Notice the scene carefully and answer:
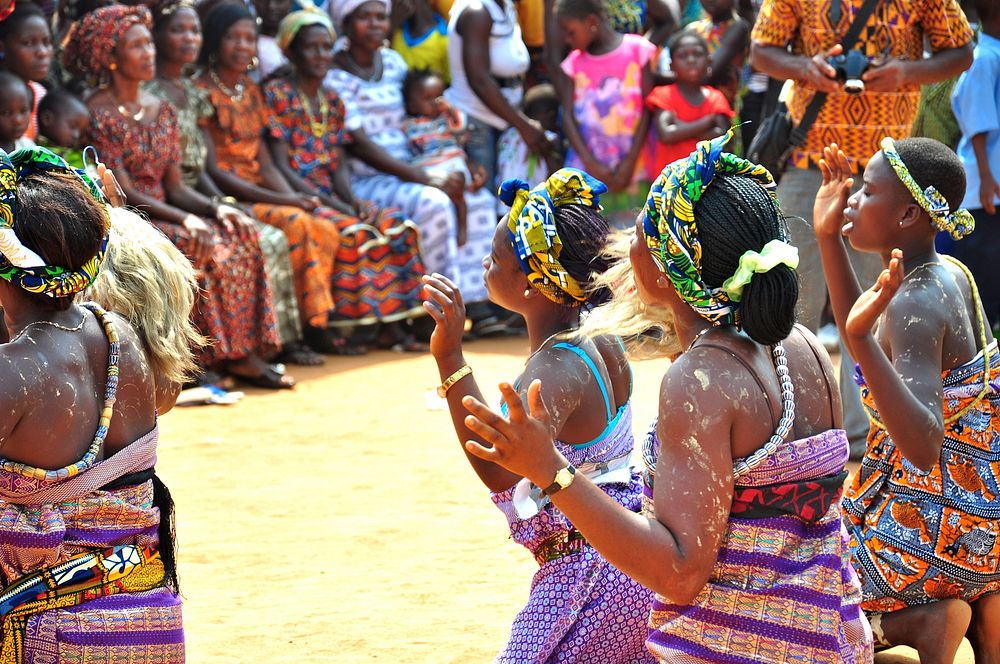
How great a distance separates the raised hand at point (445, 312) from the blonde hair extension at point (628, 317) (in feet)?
1.03

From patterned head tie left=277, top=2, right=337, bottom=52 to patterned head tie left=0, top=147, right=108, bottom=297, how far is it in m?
6.76

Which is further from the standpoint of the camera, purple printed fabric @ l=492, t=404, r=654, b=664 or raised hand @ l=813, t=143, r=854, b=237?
raised hand @ l=813, t=143, r=854, b=237

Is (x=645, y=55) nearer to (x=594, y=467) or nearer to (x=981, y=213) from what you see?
(x=981, y=213)

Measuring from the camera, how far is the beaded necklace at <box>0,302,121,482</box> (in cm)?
293

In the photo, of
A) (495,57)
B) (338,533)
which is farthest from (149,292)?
(495,57)

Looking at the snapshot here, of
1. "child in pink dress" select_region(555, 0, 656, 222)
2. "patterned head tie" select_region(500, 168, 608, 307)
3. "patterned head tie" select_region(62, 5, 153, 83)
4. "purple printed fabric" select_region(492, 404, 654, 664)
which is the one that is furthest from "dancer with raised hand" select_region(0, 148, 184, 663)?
"child in pink dress" select_region(555, 0, 656, 222)

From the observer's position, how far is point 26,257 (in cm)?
289

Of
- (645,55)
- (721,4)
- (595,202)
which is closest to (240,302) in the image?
(645,55)

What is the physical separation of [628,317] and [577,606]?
2.52 feet

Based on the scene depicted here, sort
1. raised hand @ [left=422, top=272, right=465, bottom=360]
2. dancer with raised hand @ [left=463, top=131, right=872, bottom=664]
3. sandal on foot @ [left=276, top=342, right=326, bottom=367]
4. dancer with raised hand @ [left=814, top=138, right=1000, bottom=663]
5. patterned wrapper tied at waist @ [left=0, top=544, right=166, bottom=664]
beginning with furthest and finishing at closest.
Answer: sandal on foot @ [left=276, top=342, right=326, bottom=367] < dancer with raised hand @ [left=814, top=138, right=1000, bottom=663] < raised hand @ [left=422, top=272, right=465, bottom=360] < patterned wrapper tied at waist @ [left=0, top=544, right=166, bottom=664] < dancer with raised hand @ [left=463, top=131, right=872, bottom=664]

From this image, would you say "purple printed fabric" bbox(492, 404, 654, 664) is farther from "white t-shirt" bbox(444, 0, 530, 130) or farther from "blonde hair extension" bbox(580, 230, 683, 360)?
"white t-shirt" bbox(444, 0, 530, 130)

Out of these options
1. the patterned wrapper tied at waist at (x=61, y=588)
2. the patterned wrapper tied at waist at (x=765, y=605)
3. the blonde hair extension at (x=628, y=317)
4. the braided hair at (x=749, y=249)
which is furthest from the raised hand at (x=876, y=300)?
the patterned wrapper tied at waist at (x=61, y=588)

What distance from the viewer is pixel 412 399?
816 centimetres

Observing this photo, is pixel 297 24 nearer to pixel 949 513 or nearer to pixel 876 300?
pixel 949 513
